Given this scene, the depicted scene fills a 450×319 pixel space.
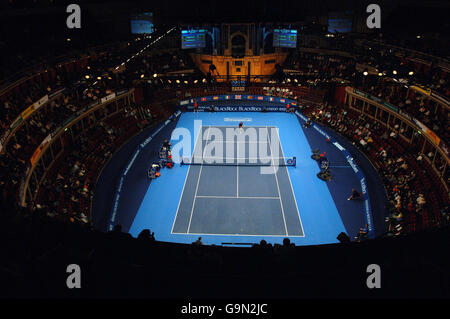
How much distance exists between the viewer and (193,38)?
44.2 metres

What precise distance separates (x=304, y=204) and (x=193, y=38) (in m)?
29.1

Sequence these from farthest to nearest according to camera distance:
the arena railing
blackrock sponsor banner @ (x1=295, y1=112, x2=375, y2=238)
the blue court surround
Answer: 1. the arena railing
2. blackrock sponsor banner @ (x1=295, y1=112, x2=375, y2=238)
3. the blue court surround

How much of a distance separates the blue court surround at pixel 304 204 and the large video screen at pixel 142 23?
19966 millimetres

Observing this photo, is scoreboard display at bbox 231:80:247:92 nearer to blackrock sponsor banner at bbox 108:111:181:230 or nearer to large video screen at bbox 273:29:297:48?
large video screen at bbox 273:29:297:48

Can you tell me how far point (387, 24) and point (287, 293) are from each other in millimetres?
38684

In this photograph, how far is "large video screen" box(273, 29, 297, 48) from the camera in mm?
43250

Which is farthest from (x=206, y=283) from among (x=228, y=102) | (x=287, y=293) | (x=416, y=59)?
(x=228, y=102)

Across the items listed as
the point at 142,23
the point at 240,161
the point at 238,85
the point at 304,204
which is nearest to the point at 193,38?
the point at 142,23

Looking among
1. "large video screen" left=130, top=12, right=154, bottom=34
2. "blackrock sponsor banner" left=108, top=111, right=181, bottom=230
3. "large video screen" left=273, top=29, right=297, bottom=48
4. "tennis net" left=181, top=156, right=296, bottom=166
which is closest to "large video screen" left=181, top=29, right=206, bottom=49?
"large video screen" left=130, top=12, right=154, bottom=34

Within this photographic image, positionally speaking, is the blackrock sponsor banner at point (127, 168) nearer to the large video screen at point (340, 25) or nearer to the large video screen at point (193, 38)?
the large video screen at point (193, 38)

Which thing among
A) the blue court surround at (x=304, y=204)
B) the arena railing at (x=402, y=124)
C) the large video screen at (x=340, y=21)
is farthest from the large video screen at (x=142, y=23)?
the arena railing at (x=402, y=124)

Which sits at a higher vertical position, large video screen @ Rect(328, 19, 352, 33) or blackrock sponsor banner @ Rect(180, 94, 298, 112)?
large video screen @ Rect(328, 19, 352, 33)

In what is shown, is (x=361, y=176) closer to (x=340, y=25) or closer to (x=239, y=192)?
(x=239, y=192)

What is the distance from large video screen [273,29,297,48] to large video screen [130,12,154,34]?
50.9 ft
